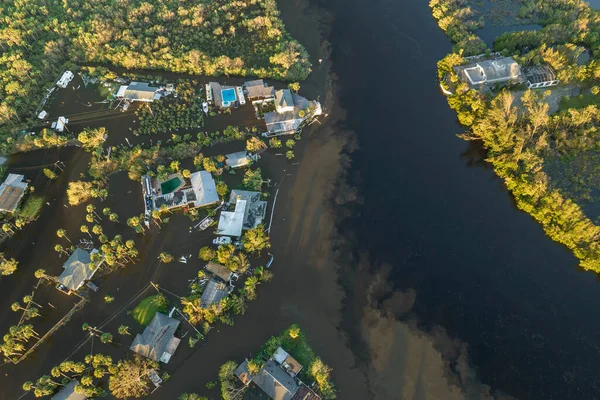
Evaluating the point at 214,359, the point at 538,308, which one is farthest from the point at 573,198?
the point at 214,359

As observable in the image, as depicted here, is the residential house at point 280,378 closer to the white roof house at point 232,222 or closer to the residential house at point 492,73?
the white roof house at point 232,222

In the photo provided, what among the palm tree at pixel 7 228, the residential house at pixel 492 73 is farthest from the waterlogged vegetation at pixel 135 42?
the residential house at pixel 492 73

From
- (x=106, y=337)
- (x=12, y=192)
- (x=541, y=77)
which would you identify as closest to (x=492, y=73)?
(x=541, y=77)

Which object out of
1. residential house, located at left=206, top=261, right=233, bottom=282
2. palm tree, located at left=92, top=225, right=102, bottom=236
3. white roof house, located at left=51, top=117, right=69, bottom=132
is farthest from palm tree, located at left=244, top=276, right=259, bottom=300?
white roof house, located at left=51, top=117, right=69, bottom=132

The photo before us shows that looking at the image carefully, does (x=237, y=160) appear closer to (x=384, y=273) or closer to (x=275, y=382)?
(x=384, y=273)

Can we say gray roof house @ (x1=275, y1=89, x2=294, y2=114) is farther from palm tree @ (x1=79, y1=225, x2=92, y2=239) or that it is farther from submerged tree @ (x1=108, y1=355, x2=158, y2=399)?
submerged tree @ (x1=108, y1=355, x2=158, y2=399)
